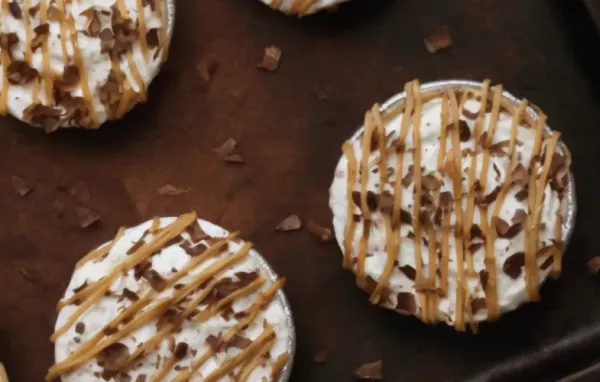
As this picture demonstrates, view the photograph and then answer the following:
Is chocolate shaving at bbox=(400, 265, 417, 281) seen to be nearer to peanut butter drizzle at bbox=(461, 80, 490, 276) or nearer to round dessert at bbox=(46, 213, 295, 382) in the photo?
peanut butter drizzle at bbox=(461, 80, 490, 276)

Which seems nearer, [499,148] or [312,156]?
[499,148]

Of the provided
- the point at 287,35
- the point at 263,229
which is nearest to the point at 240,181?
the point at 263,229

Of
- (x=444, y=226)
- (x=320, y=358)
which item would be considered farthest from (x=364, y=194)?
(x=320, y=358)

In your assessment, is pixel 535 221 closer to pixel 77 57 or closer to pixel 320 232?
pixel 320 232

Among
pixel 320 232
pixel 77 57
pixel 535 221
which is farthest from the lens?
pixel 320 232

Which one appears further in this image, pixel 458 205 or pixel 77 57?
pixel 77 57

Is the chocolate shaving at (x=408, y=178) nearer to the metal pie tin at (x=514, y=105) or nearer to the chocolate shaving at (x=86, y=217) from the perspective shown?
the metal pie tin at (x=514, y=105)

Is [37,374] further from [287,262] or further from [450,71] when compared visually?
[450,71]

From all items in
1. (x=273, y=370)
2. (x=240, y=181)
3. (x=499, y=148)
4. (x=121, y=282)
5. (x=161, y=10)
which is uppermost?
(x=161, y=10)
